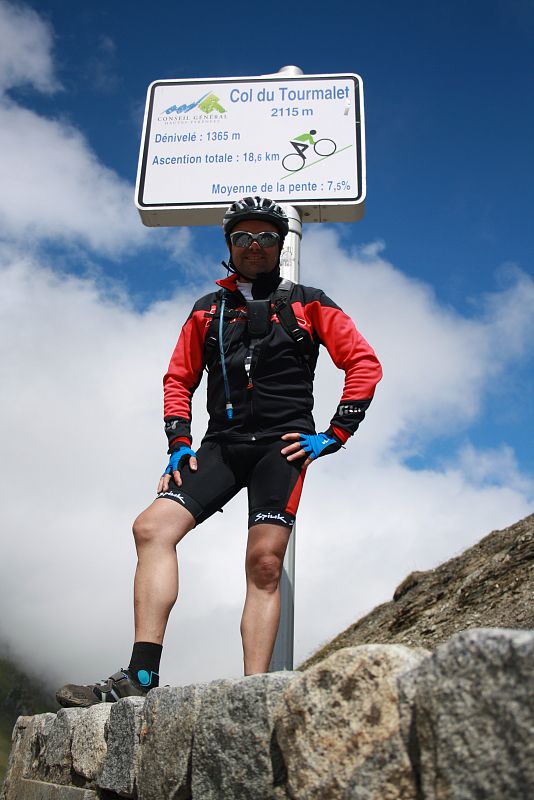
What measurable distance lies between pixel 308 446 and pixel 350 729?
211 centimetres

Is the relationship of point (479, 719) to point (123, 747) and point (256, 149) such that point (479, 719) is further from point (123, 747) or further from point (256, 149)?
point (256, 149)

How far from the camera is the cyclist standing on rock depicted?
3.62 metres

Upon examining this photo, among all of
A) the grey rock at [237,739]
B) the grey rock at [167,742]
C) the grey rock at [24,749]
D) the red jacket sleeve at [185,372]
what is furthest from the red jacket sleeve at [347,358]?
the grey rock at [24,749]

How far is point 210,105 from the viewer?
7055mm

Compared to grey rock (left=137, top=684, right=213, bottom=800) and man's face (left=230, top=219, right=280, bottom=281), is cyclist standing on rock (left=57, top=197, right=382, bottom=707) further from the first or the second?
grey rock (left=137, top=684, right=213, bottom=800)

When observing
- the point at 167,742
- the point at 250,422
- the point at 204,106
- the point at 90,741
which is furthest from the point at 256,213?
the point at 204,106

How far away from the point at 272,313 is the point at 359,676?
257 cm

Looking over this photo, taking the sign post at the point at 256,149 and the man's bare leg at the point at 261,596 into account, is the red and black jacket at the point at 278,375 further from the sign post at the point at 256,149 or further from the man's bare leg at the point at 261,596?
the sign post at the point at 256,149

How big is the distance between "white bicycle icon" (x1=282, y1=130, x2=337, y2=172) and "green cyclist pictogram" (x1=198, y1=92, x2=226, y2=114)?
911mm

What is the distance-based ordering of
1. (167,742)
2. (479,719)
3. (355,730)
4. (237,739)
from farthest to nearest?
(167,742), (237,739), (355,730), (479,719)

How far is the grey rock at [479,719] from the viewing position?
4.61 feet

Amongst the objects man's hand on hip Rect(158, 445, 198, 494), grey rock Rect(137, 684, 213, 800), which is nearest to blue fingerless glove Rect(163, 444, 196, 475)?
man's hand on hip Rect(158, 445, 198, 494)

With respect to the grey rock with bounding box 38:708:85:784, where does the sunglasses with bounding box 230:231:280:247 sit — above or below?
above

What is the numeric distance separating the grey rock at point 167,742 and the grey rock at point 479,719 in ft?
4.07
